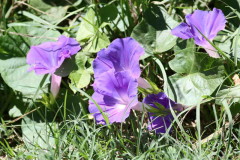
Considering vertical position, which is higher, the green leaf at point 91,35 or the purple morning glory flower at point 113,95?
the green leaf at point 91,35

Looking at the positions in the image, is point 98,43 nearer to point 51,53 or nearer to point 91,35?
point 91,35

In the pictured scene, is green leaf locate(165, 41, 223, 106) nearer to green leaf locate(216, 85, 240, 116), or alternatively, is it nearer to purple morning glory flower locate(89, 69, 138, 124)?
green leaf locate(216, 85, 240, 116)

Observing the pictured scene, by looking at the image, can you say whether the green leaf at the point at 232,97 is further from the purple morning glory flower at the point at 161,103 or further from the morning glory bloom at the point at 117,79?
the morning glory bloom at the point at 117,79

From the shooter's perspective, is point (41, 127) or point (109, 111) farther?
point (41, 127)

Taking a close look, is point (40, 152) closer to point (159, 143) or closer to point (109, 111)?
point (109, 111)

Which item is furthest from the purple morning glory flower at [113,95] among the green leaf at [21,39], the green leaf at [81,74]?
the green leaf at [21,39]

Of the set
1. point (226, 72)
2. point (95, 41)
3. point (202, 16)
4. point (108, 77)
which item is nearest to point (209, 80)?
point (226, 72)

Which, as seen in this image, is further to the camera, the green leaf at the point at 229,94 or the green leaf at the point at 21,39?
the green leaf at the point at 21,39
